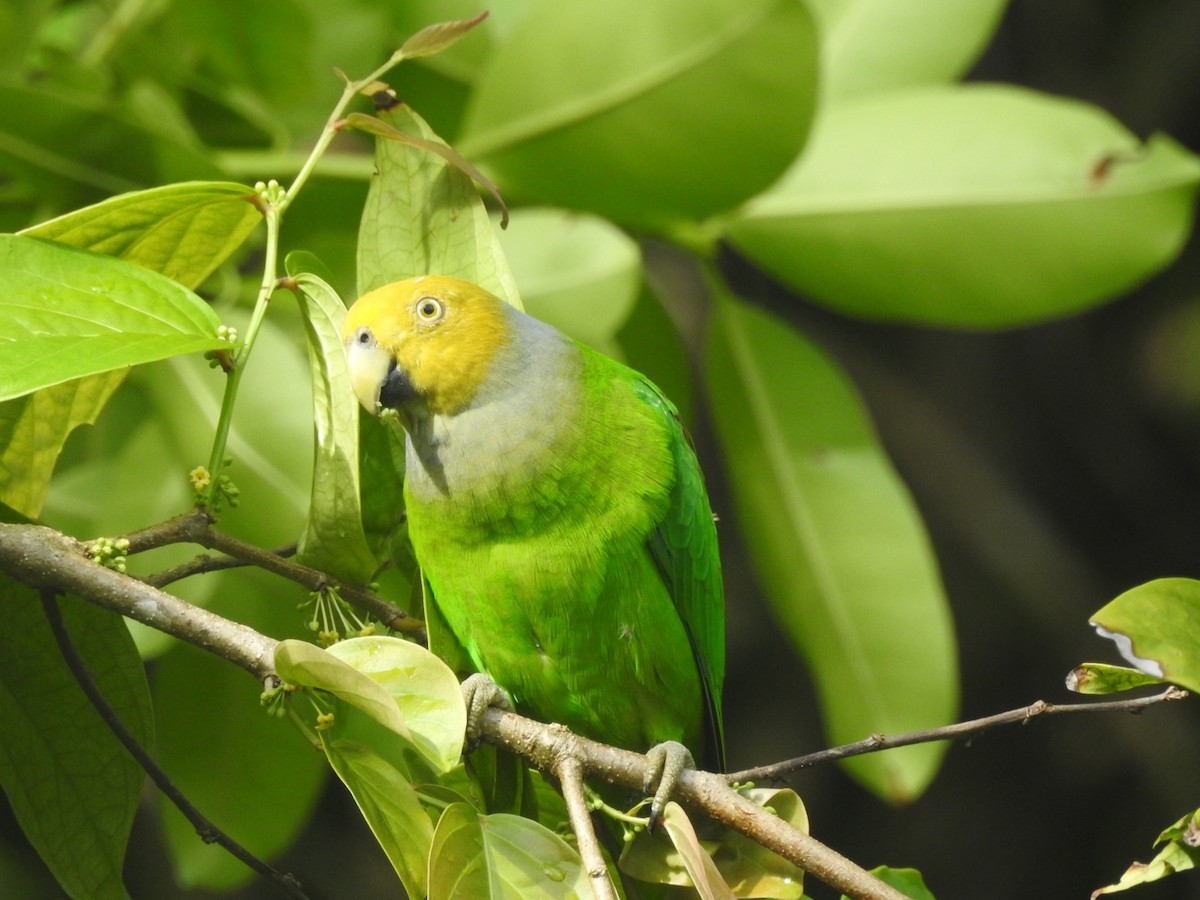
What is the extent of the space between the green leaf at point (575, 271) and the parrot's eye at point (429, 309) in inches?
10.9

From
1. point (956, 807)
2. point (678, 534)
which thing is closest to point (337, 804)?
point (956, 807)

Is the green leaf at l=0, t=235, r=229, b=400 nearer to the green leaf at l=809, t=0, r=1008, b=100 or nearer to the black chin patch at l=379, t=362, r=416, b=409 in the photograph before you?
the black chin patch at l=379, t=362, r=416, b=409

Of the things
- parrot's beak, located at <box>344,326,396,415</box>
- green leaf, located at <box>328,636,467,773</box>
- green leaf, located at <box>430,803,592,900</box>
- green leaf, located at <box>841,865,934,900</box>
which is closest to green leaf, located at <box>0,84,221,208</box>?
parrot's beak, located at <box>344,326,396,415</box>

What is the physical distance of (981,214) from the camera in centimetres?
170

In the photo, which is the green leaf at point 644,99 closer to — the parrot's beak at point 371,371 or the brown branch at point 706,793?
the parrot's beak at point 371,371

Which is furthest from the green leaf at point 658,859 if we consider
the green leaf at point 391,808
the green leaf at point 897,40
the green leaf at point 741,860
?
the green leaf at point 897,40

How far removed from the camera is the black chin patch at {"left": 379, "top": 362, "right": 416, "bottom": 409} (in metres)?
1.28

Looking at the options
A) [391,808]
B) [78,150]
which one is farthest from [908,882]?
[78,150]

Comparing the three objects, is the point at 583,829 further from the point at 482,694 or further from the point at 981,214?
the point at 981,214

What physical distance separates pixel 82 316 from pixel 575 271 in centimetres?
71

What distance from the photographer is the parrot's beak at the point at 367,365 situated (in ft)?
3.90

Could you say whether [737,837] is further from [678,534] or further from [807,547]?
[807,547]

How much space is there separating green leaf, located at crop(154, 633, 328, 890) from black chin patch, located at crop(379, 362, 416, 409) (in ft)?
1.03

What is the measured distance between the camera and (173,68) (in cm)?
168
